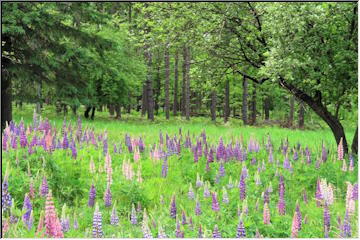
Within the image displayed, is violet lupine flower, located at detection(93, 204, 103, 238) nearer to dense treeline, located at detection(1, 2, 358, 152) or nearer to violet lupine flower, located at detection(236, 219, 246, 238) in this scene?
violet lupine flower, located at detection(236, 219, 246, 238)

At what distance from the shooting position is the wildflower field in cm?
437

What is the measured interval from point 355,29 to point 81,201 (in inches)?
285

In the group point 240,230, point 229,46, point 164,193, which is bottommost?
point 164,193

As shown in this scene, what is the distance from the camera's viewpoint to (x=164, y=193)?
6.43m

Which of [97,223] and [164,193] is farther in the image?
[164,193]

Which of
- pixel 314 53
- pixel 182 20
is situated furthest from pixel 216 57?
pixel 314 53

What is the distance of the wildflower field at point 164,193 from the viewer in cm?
437

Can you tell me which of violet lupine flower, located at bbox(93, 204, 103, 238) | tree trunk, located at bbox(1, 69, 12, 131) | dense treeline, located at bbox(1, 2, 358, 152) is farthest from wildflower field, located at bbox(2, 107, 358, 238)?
tree trunk, located at bbox(1, 69, 12, 131)

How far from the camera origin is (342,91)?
32.8 ft

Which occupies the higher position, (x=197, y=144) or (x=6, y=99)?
(x=6, y=99)

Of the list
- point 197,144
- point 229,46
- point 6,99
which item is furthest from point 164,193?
point 6,99

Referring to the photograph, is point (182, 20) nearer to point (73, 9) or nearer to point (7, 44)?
point (73, 9)

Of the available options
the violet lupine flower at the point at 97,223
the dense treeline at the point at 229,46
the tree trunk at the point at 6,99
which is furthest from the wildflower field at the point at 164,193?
the tree trunk at the point at 6,99

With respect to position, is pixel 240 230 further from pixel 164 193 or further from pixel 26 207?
pixel 164 193
